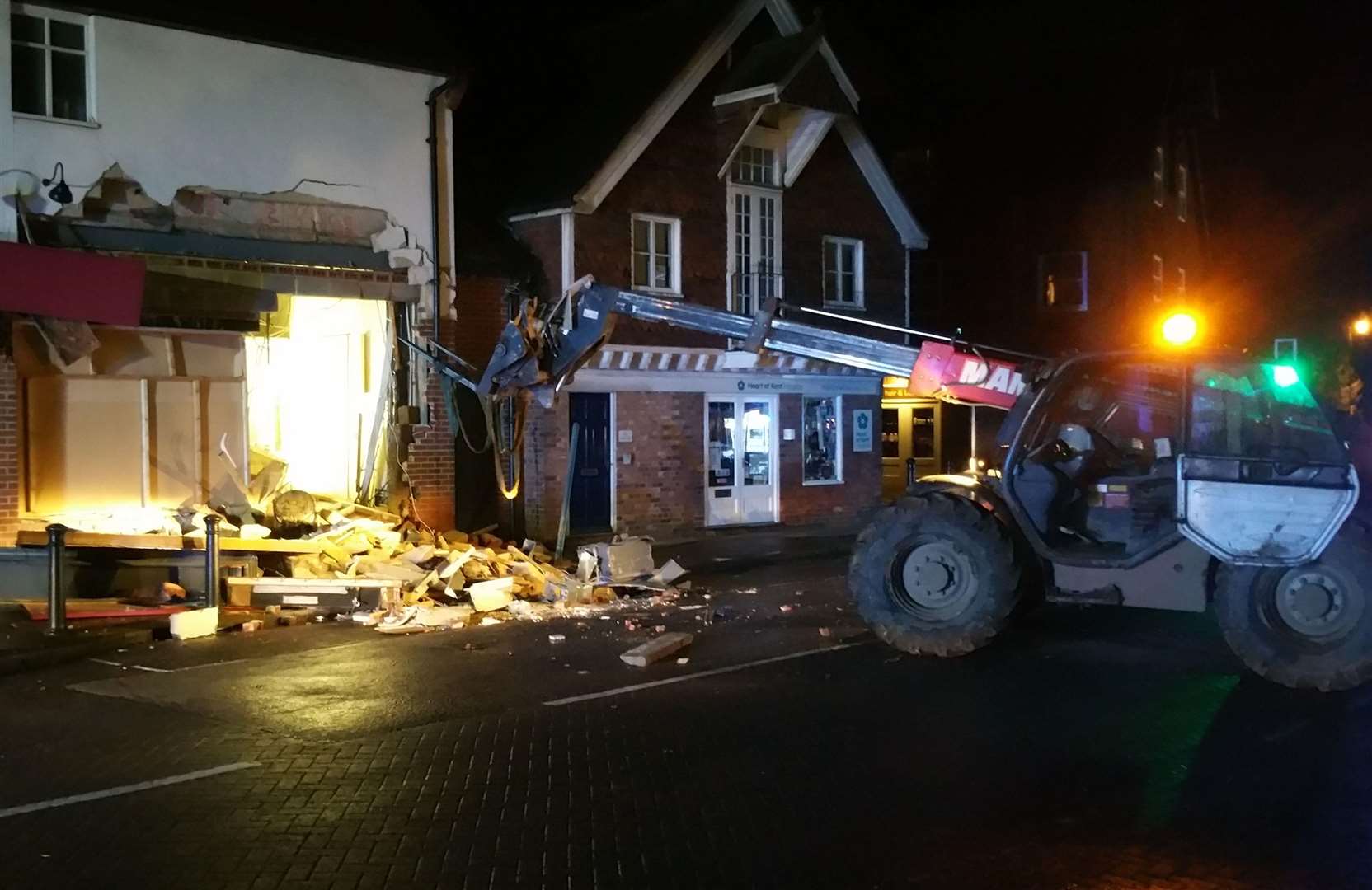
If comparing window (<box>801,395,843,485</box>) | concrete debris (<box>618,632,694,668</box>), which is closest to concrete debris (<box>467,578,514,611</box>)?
concrete debris (<box>618,632,694,668</box>)

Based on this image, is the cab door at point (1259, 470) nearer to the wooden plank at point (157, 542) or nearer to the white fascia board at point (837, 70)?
the wooden plank at point (157, 542)

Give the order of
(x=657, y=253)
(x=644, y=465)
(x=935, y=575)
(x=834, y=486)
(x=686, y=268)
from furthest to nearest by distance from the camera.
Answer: (x=834, y=486) < (x=686, y=268) < (x=657, y=253) < (x=644, y=465) < (x=935, y=575)

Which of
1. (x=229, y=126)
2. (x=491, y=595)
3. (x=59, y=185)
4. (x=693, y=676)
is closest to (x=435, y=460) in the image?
(x=491, y=595)

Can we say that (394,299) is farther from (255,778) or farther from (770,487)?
(255,778)

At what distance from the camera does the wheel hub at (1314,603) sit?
880 centimetres

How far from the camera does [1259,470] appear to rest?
9.02m

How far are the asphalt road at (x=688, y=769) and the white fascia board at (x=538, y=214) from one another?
29.3 ft

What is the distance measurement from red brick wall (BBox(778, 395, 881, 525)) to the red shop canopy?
1096 cm

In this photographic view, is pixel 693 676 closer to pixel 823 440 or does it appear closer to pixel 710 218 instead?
pixel 710 218

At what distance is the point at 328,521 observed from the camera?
15.3 m

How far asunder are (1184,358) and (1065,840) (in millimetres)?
4754

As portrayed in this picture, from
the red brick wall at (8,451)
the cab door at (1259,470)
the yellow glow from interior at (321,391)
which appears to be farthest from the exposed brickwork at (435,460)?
the cab door at (1259,470)

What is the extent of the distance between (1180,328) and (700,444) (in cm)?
1145

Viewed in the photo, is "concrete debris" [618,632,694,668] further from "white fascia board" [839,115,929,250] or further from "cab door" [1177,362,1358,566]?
"white fascia board" [839,115,929,250]
